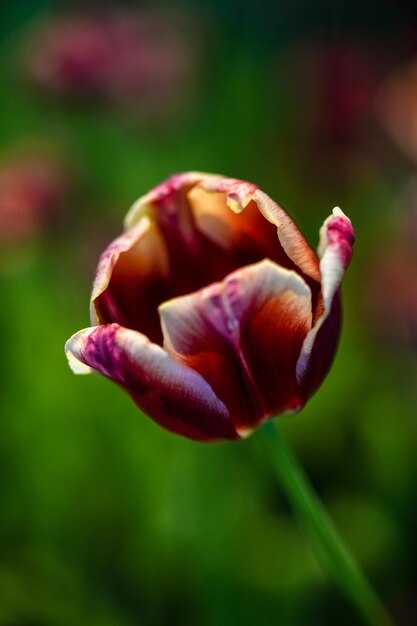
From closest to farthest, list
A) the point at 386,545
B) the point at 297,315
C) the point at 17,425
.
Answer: the point at 297,315 < the point at 386,545 < the point at 17,425

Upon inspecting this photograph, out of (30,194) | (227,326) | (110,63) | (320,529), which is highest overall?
(110,63)

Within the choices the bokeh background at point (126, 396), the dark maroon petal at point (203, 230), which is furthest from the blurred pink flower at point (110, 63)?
the dark maroon petal at point (203, 230)

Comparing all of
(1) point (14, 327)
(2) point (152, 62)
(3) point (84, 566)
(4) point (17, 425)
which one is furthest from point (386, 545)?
(2) point (152, 62)

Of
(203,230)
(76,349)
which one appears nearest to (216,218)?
(203,230)

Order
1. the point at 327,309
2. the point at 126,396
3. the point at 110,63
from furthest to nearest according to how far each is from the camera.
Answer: the point at 110,63, the point at 126,396, the point at 327,309

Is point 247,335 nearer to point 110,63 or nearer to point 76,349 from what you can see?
point 76,349

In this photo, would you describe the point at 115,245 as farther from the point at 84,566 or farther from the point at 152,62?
the point at 152,62

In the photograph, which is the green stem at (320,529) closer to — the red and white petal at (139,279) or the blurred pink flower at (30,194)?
the red and white petal at (139,279)

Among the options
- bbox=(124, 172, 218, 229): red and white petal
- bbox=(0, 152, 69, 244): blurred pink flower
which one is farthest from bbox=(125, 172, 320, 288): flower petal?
bbox=(0, 152, 69, 244): blurred pink flower
